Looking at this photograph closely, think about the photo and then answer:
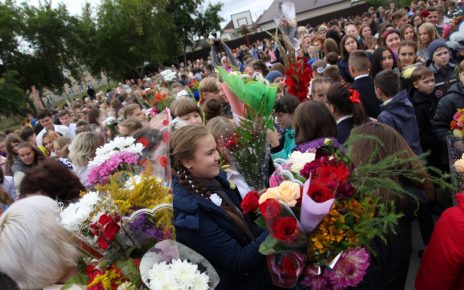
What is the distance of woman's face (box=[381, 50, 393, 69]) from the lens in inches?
211

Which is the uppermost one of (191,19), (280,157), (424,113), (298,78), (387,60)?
(191,19)

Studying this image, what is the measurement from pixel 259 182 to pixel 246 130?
1.17ft

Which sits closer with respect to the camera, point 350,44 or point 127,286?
point 127,286

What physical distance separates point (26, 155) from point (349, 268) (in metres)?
4.65

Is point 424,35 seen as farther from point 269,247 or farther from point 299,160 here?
point 269,247

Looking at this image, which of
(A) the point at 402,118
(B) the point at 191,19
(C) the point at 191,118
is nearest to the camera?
(A) the point at 402,118

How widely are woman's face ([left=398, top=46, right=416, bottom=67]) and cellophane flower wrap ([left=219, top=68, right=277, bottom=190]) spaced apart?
3.67m

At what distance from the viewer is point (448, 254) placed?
192cm

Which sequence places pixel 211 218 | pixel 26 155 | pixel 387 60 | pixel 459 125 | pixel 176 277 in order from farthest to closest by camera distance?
pixel 387 60, pixel 26 155, pixel 459 125, pixel 211 218, pixel 176 277

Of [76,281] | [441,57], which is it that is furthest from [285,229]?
[441,57]

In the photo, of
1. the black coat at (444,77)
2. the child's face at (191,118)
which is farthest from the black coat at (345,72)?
the child's face at (191,118)

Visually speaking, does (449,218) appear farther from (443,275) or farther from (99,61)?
(99,61)

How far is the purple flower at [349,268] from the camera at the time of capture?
5.70 ft

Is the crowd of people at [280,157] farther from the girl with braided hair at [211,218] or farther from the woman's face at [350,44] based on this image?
the woman's face at [350,44]
